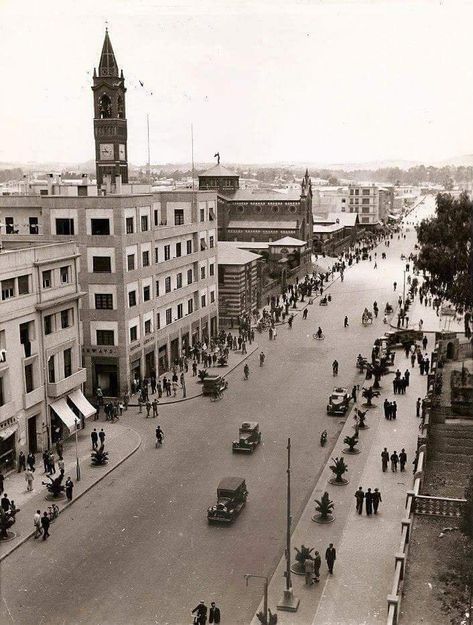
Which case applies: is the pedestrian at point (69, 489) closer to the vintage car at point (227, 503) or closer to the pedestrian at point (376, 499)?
the vintage car at point (227, 503)

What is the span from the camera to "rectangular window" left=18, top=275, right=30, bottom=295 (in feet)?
128

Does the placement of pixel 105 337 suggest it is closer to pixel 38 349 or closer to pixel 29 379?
pixel 38 349

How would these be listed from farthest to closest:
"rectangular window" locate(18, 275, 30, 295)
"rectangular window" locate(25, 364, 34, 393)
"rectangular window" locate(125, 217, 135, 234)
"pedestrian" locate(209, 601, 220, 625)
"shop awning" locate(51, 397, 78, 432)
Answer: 1. "rectangular window" locate(125, 217, 135, 234)
2. "shop awning" locate(51, 397, 78, 432)
3. "rectangular window" locate(25, 364, 34, 393)
4. "rectangular window" locate(18, 275, 30, 295)
5. "pedestrian" locate(209, 601, 220, 625)

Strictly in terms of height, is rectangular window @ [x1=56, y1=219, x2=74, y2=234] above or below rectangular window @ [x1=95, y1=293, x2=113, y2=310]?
above

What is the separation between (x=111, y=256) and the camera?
50.8 metres

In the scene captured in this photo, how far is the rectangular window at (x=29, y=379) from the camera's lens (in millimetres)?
39312

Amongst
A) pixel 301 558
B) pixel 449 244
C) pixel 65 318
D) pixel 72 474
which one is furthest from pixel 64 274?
pixel 449 244

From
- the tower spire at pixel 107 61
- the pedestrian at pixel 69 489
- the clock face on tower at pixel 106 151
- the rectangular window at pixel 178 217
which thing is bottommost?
the pedestrian at pixel 69 489

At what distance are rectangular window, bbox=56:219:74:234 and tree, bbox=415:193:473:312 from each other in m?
29.5


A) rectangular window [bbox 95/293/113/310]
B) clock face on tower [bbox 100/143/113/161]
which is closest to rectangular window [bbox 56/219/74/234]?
rectangular window [bbox 95/293/113/310]

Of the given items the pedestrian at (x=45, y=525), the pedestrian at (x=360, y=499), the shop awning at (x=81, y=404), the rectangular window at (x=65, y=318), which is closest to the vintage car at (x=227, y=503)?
the pedestrian at (x=360, y=499)

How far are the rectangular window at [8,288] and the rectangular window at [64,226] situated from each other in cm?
1342

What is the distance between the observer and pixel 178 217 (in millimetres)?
64938

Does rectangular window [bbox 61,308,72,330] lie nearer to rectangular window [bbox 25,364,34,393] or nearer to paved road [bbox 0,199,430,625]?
rectangular window [bbox 25,364,34,393]
